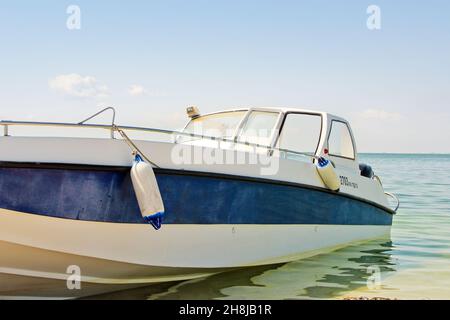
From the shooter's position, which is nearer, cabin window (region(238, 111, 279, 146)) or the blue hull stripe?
the blue hull stripe

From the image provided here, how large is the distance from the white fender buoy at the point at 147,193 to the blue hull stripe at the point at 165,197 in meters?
0.18

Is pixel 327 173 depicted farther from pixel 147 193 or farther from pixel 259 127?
pixel 147 193

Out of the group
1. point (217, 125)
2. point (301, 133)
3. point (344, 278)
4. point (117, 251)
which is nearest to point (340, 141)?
point (301, 133)

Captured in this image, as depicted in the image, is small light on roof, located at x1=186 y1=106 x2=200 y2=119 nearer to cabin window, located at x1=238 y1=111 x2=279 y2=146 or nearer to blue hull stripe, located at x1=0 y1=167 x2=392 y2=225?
cabin window, located at x1=238 y1=111 x2=279 y2=146

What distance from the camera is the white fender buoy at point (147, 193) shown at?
15.2ft

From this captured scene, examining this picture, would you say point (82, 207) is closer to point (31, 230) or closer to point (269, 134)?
point (31, 230)

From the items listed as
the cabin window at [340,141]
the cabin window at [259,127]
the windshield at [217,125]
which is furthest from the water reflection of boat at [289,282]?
the windshield at [217,125]

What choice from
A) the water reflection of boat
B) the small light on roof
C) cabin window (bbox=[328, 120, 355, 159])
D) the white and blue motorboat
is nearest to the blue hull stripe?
the white and blue motorboat

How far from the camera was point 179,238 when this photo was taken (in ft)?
17.0

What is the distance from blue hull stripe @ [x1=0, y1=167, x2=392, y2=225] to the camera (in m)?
4.54

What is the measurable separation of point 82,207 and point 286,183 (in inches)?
94.7

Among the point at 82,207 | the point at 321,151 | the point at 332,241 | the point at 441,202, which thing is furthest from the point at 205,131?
the point at 441,202

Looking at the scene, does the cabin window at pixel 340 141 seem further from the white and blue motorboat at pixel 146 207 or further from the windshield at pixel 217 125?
the windshield at pixel 217 125
